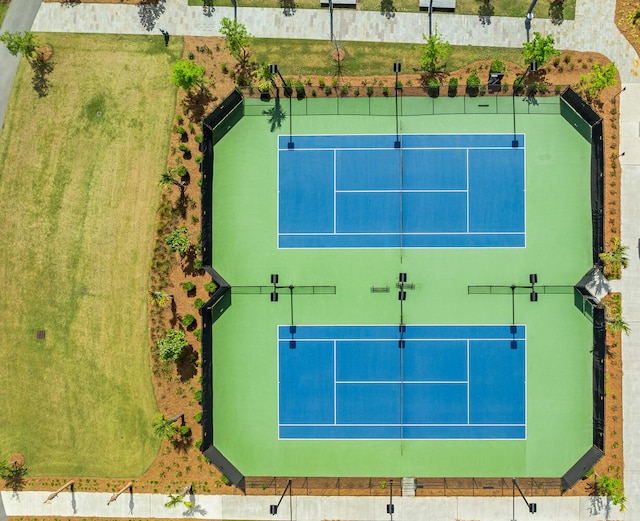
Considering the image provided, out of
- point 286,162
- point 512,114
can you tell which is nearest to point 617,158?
point 512,114

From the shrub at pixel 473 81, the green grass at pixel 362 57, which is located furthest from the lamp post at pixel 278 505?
the shrub at pixel 473 81

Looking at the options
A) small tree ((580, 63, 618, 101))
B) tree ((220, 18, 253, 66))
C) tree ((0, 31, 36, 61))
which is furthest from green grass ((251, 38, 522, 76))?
tree ((0, 31, 36, 61))

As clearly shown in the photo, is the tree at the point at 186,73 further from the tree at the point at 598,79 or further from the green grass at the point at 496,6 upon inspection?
the tree at the point at 598,79

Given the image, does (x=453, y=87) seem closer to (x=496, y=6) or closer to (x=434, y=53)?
(x=434, y=53)

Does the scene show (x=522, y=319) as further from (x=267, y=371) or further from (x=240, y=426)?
(x=240, y=426)

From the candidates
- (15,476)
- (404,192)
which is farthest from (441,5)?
(15,476)

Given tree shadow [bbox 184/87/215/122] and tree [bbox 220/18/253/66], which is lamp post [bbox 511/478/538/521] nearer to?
tree shadow [bbox 184/87/215/122]
